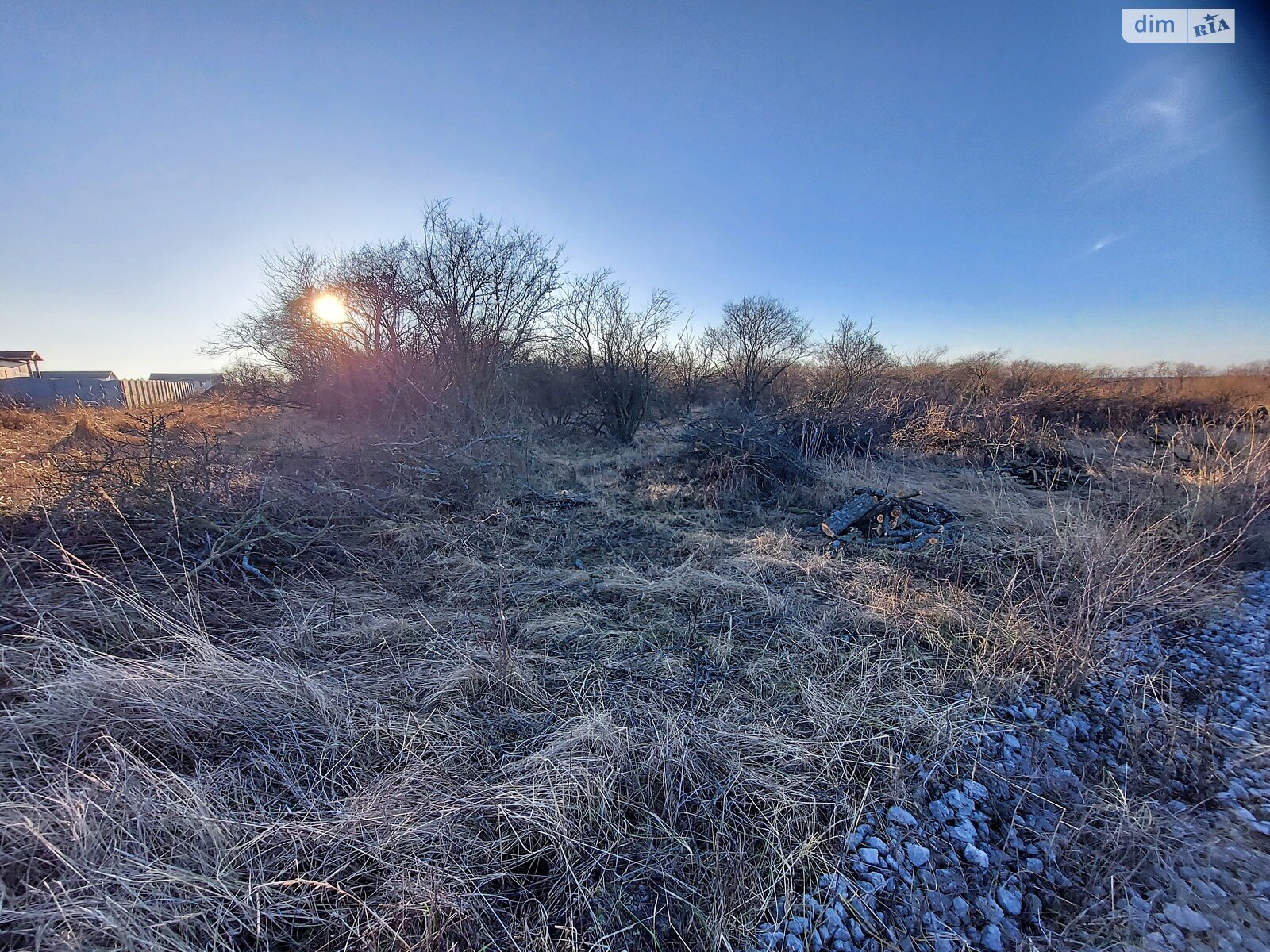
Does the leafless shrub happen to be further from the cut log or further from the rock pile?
the rock pile

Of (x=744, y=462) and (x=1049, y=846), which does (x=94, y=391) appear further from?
(x=1049, y=846)

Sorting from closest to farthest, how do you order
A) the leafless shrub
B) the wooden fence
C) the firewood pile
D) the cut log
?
the firewood pile < the cut log < the leafless shrub < the wooden fence

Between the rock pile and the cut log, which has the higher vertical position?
the cut log

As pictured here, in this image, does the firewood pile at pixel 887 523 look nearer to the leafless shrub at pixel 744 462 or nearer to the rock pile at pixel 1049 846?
the leafless shrub at pixel 744 462

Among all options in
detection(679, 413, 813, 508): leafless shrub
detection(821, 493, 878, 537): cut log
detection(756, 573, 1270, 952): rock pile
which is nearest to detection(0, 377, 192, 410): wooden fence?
detection(679, 413, 813, 508): leafless shrub

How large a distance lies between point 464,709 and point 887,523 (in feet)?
16.0

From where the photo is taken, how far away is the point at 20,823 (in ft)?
4.69

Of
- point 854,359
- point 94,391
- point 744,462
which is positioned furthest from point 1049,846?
point 94,391

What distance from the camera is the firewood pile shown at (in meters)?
4.86

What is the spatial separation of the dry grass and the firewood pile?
419mm

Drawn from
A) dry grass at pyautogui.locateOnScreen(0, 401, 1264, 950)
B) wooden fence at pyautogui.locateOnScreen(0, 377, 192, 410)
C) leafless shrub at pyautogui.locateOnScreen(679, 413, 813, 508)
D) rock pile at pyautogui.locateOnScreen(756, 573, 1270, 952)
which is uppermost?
wooden fence at pyautogui.locateOnScreen(0, 377, 192, 410)

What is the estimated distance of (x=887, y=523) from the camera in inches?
205

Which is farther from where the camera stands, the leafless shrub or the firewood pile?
the leafless shrub

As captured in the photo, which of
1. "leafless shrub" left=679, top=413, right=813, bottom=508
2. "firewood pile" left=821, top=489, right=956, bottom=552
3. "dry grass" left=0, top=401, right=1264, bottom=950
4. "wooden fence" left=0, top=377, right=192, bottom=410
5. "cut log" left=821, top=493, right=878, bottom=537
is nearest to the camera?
"dry grass" left=0, top=401, right=1264, bottom=950
